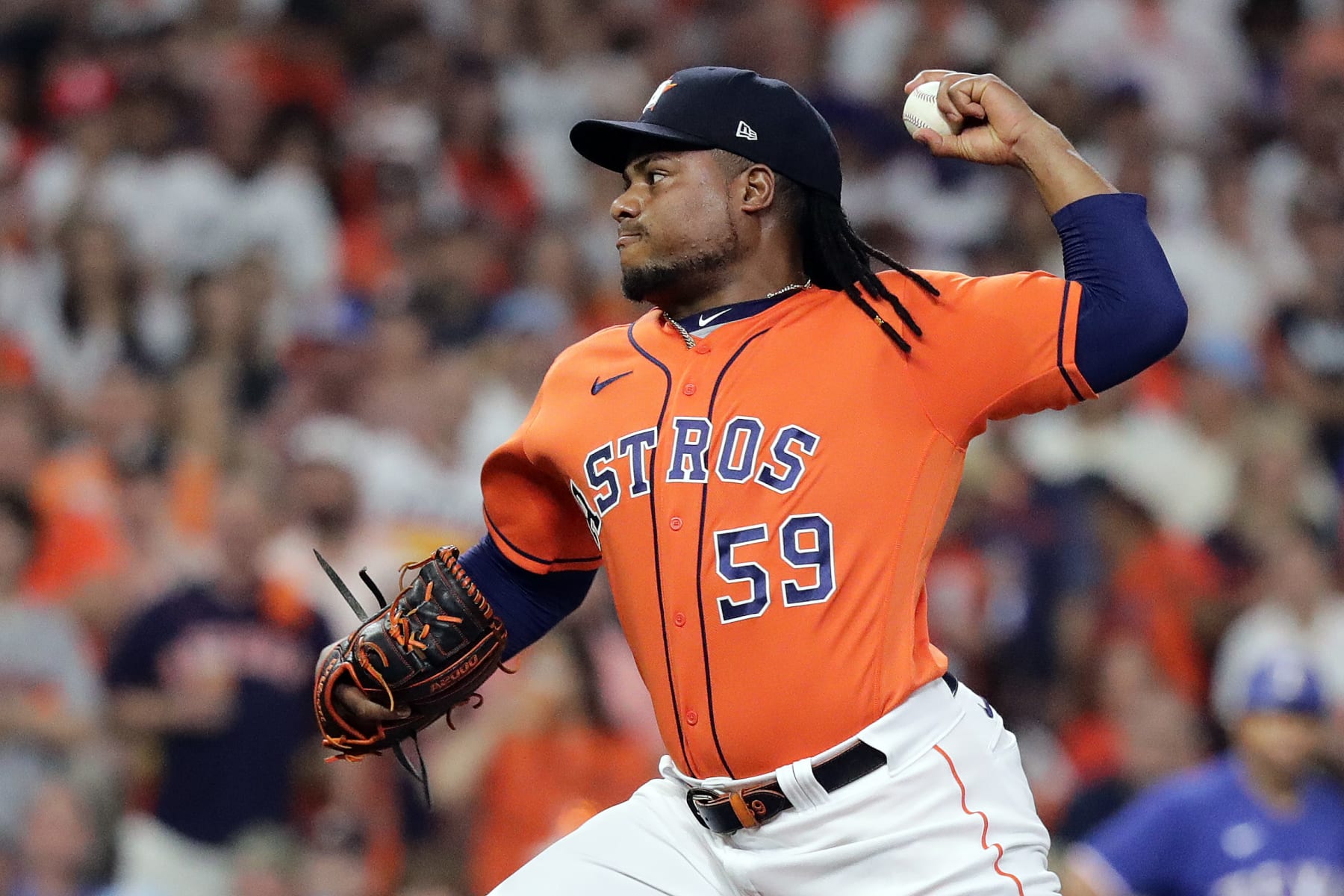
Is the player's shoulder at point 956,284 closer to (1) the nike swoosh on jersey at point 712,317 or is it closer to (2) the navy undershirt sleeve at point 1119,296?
(2) the navy undershirt sleeve at point 1119,296

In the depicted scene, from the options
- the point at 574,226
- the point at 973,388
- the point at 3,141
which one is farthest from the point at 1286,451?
the point at 3,141

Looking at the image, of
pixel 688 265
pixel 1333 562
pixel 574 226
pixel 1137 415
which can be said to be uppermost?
pixel 688 265

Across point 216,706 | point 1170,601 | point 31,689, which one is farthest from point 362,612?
point 1170,601

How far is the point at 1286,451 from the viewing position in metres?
8.05

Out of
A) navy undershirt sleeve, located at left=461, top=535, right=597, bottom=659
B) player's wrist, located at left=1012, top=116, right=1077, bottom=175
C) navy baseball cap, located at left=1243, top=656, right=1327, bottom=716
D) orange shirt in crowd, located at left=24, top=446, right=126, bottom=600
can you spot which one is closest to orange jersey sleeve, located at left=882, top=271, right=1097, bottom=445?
player's wrist, located at left=1012, top=116, right=1077, bottom=175

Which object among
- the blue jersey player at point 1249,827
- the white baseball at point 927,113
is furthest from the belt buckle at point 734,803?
the blue jersey player at point 1249,827

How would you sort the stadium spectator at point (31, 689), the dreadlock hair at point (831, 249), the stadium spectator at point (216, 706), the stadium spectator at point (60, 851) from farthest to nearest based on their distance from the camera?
the stadium spectator at point (216, 706), the stadium spectator at point (31, 689), the stadium spectator at point (60, 851), the dreadlock hair at point (831, 249)

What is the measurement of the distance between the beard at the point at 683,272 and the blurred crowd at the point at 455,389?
299 cm

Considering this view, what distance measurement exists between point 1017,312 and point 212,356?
5.15 m

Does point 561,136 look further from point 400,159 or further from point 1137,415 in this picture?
point 1137,415

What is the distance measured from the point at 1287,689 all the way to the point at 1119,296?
335 centimetres

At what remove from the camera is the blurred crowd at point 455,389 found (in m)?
6.11

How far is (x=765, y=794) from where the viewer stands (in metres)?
3.13

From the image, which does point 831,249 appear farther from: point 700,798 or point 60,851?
point 60,851
